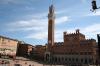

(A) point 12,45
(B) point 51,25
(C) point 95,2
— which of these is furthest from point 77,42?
(C) point 95,2

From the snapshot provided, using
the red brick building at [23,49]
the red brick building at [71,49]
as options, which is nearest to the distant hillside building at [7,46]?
the red brick building at [23,49]

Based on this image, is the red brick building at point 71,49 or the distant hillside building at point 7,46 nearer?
the distant hillside building at point 7,46

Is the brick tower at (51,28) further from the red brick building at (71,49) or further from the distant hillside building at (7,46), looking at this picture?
the distant hillside building at (7,46)

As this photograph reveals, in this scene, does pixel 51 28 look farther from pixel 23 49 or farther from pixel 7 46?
pixel 7 46

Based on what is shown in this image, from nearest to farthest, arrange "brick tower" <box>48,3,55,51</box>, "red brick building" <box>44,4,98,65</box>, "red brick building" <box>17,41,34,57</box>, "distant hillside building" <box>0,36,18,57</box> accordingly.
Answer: "distant hillside building" <box>0,36,18,57</box> → "red brick building" <box>44,4,98,65</box> → "red brick building" <box>17,41,34,57</box> → "brick tower" <box>48,3,55,51</box>

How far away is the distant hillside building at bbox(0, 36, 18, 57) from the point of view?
175ft

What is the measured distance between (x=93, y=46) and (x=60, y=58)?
546 inches

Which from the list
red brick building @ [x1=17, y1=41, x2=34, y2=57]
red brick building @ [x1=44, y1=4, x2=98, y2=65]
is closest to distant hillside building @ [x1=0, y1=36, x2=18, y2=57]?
red brick building @ [x1=17, y1=41, x2=34, y2=57]

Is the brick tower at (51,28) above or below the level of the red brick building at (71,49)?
above

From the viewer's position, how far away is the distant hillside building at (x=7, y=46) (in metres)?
53.3

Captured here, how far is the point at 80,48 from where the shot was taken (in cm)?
6488

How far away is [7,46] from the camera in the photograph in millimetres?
55562

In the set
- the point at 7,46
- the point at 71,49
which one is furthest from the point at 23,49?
the point at 71,49

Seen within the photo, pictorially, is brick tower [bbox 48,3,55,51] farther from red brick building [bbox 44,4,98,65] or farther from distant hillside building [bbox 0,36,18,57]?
distant hillside building [bbox 0,36,18,57]
